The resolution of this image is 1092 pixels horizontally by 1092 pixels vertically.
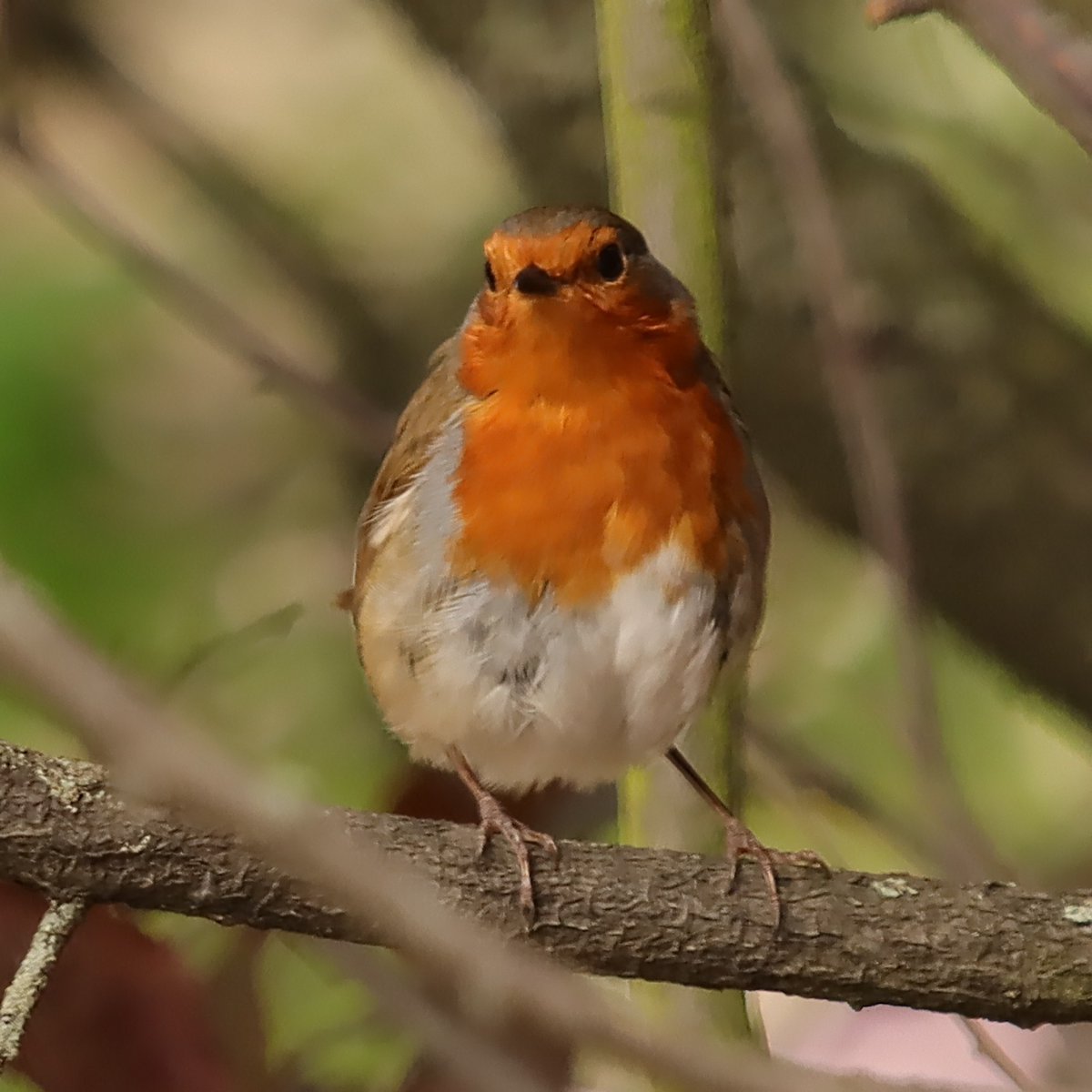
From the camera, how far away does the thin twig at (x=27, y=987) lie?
925 millimetres

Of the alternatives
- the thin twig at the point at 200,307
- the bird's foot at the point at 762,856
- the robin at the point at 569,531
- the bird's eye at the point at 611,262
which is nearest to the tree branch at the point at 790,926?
→ the bird's foot at the point at 762,856

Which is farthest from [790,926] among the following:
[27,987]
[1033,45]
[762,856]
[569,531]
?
[1033,45]

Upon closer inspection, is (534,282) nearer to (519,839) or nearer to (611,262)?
(611,262)

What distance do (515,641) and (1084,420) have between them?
940mm

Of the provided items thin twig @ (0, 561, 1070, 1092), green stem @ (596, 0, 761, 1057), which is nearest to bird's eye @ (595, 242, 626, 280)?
A: green stem @ (596, 0, 761, 1057)

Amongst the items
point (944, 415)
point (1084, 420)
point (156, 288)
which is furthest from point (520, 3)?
point (1084, 420)

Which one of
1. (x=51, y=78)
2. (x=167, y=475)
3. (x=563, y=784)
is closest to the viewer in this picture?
(x=563, y=784)

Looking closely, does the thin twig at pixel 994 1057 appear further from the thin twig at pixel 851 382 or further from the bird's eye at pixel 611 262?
the bird's eye at pixel 611 262

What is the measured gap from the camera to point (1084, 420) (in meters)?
1.94

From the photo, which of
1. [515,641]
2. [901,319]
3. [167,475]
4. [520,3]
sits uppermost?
[520,3]

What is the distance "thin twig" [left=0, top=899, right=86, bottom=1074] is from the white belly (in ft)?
1.43

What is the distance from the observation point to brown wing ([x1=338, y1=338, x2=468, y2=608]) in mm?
1430

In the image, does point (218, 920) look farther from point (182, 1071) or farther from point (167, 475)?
point (167, 475)

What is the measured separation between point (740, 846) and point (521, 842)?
0.83 feet
